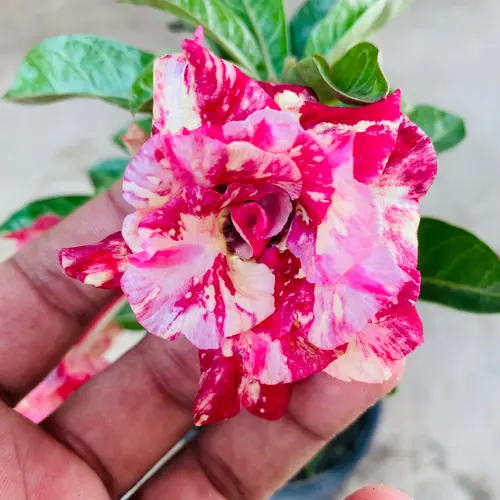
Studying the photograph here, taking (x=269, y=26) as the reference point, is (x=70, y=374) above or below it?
below

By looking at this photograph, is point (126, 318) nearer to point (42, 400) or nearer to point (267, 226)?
point (42, 400)

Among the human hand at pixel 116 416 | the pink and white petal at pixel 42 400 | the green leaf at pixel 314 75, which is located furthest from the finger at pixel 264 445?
the green leaf at pixel 314 75

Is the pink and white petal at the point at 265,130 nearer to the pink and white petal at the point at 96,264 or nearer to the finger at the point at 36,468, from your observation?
the pink and white petal at the point at 96,264

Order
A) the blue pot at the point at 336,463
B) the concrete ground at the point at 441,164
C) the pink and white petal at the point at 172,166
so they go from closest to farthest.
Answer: the pink and white petal at the point at 172,166
the blue pot at the point at 336,463
the concrete ground at the point at 441,164

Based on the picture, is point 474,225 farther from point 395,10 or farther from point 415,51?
point 395,10

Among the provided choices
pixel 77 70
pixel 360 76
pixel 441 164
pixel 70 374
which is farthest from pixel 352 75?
pixel 441 164

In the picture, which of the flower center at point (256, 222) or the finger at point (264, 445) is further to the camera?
the finger at point (264, 445)

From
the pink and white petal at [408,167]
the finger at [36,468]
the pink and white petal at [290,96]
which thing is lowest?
the finger at [36,468]

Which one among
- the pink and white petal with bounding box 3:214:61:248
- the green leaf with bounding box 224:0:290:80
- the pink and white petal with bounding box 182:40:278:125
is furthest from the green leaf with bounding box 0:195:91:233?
the pink and white petal with bounding box 182:40:278:125
